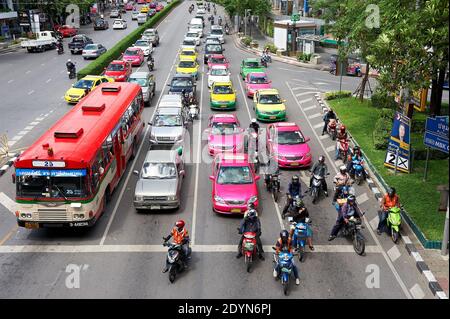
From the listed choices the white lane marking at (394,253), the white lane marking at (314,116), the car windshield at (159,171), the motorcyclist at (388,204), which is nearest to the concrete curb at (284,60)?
the white lane marking at (314,116)

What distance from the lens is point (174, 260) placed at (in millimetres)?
14336

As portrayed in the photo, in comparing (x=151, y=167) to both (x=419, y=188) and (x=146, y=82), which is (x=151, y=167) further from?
(x=146, y=82)

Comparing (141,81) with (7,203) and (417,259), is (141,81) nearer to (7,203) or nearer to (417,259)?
(7,203)

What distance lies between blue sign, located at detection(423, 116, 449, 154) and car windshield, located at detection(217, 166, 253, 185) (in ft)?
23.0

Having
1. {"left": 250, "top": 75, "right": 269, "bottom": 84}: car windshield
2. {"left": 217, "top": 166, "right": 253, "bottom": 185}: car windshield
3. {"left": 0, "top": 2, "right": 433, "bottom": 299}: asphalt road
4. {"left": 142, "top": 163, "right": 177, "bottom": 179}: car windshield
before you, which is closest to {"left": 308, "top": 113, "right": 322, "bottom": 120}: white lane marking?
{"left": 250, "top": 75, "right": 269, "bottom": 84}: car windshield

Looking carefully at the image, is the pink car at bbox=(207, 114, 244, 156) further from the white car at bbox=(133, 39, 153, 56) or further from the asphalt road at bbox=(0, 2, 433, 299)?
the white car at bbox=(133, 39, 153, 56)

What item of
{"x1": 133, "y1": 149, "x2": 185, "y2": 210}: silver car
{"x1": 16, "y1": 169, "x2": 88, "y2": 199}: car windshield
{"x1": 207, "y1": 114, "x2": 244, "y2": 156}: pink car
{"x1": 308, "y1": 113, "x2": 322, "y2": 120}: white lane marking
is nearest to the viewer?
{"x1": 16, "y1": 169, "x2": 88, "y2": 199}: car windshield

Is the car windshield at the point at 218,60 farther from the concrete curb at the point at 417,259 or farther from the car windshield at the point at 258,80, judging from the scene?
the concrete curb at the point at 417,259

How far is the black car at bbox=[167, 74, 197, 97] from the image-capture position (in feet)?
114

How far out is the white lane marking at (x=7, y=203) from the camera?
19572mm

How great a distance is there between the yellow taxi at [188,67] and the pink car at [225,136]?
1582cm
